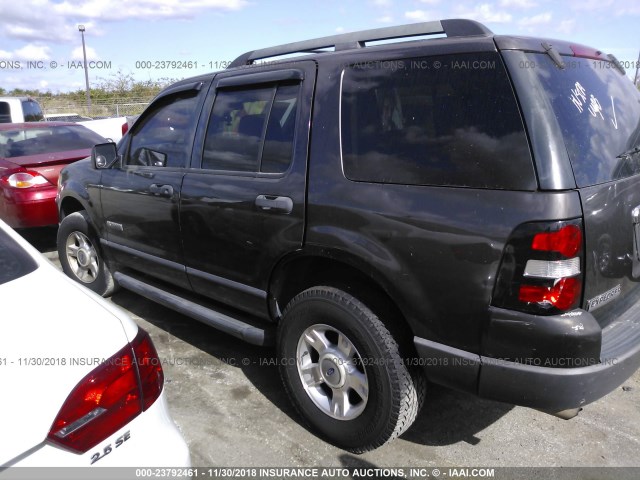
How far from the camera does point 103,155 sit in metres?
4.30

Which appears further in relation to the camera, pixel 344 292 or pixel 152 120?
pixel 152 120

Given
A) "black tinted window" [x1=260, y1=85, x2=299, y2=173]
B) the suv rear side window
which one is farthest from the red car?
the suv rear side window

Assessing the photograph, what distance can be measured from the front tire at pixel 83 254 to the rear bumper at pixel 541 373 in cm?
331

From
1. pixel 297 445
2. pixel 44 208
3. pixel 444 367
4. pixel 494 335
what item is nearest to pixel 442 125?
pixel 494 335

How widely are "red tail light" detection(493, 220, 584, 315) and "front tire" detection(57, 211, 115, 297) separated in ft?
12.2

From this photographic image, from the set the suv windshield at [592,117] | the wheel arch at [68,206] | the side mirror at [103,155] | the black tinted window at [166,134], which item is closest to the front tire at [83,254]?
the wheel arch at [68,206]

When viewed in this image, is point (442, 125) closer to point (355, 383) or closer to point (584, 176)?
point (584, 176)

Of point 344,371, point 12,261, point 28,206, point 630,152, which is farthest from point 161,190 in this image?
point 28,206

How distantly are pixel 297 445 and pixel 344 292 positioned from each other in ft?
2.96

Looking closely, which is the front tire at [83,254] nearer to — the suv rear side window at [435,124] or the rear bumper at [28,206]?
the rear bumper at [28,206]

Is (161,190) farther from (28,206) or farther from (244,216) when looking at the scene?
(28,206)

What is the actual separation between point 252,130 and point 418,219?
52.4 inches

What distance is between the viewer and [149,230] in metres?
3.82

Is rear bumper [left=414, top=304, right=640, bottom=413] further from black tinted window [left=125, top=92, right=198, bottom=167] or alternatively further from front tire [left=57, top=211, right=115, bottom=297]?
front tire [left=57, top=211, right=115, bottom=297]
